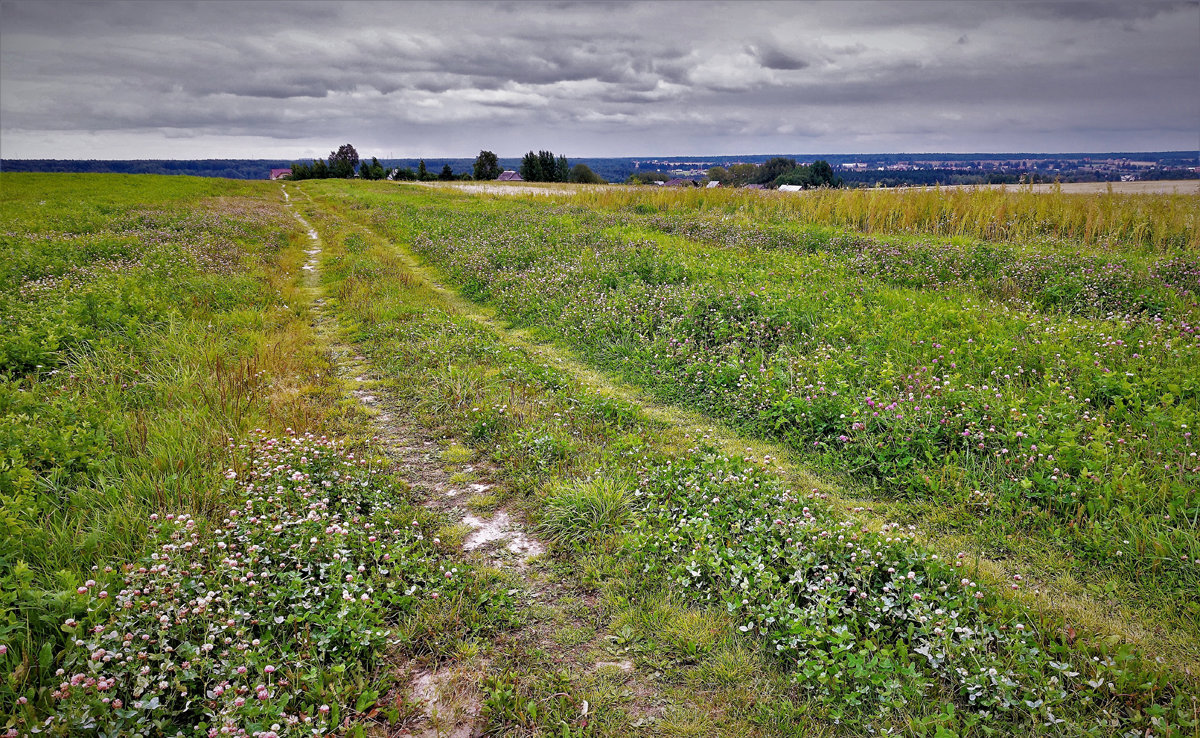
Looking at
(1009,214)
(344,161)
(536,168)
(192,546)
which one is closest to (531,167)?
(536,168)

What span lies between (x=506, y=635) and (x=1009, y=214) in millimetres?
16258

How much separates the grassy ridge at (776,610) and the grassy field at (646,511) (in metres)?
0.03

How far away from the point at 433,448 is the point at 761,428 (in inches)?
148

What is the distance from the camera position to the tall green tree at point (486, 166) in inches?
4252

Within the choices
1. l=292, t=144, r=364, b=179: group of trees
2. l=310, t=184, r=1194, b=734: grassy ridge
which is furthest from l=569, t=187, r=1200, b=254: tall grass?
l=292, t=144, r=364, b=179: group of trees

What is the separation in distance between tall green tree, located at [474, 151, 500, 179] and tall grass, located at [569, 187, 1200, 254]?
97169mm

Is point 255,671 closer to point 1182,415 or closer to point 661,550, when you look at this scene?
point 661,550

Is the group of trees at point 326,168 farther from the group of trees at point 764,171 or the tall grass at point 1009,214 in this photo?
the tall grass at point 1009,214

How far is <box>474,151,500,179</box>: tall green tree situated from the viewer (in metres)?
108

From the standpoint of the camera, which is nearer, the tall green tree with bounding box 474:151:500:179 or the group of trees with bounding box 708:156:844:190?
the group of trees with bounding box 708:156:844:190

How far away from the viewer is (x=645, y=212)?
22.8 meters

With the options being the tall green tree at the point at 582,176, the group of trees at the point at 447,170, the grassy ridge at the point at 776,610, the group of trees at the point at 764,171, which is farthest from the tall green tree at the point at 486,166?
the grassy ridge at the point at 776,610

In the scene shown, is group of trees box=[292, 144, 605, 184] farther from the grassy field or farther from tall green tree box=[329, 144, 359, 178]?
the grassy field

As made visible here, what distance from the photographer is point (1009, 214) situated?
14.4 metres
